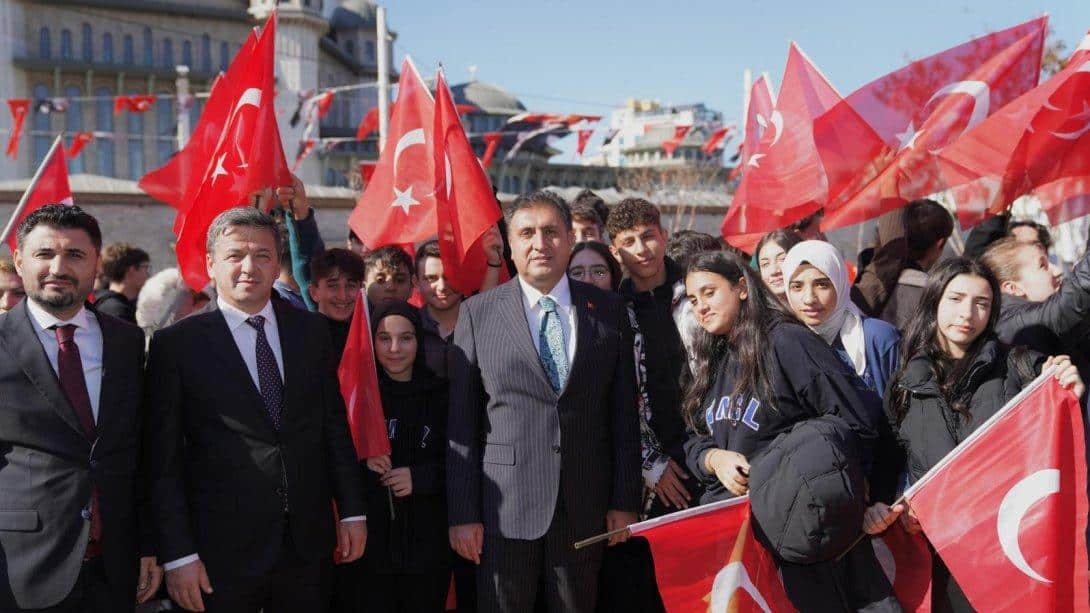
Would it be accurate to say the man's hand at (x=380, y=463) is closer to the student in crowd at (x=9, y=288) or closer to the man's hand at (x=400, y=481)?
the man's hand at (x=400, y=481)

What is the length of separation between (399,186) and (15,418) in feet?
10.0

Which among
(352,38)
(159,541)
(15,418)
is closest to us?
(15,418)

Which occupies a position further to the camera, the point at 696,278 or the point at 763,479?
the point at 696,278

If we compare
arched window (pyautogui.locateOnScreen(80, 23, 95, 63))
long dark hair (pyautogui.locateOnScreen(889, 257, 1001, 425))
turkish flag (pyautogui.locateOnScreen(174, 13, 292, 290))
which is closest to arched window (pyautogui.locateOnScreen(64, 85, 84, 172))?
arched window (pyautogui.locateOnScreen(80, 23, 95, 63))

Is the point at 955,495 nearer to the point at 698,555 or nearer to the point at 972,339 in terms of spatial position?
the point at 972,339

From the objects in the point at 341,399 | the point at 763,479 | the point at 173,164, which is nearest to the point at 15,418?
the point at 341,399

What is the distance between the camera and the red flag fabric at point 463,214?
507 cm

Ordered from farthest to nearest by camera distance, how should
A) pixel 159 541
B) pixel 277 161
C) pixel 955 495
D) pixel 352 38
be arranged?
pixel 352 38 → pixel 277 161 → pixel 955 495 → pixel 159 541

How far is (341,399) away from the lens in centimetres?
409

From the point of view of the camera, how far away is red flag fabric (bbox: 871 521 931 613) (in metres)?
4.04

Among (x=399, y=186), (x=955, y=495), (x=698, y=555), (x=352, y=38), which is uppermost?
(x=352, y=38)

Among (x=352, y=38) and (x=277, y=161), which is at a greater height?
(x=352, y=38)

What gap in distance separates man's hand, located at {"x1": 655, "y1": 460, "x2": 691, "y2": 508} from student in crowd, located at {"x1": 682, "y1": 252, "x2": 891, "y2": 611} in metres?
0.30

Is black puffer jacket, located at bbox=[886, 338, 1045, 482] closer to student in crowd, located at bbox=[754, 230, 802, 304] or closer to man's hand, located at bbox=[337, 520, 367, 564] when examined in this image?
student in crowd, located at bbox=[754, 230, 802, 304]
